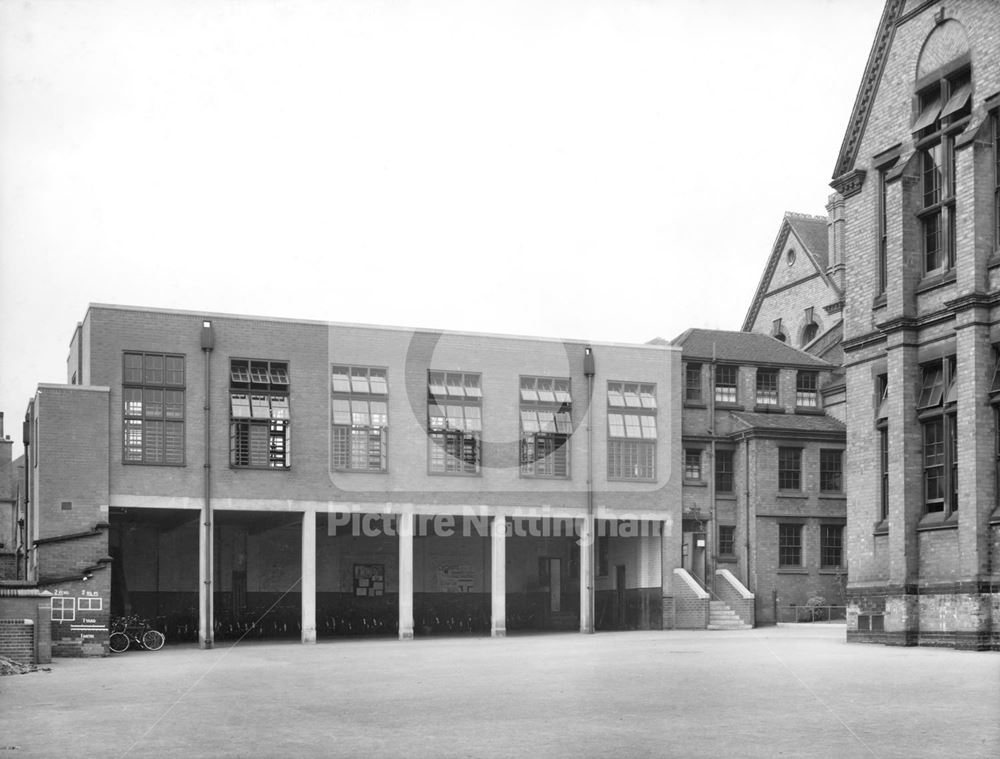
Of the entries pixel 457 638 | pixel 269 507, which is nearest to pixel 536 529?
pixel 457 638

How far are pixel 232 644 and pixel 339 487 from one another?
5788mm

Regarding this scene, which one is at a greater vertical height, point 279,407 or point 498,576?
point 279,407

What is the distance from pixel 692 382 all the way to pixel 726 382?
153 cm

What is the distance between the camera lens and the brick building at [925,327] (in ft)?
90.9

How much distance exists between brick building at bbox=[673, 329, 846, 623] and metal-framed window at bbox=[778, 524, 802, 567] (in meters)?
0.04

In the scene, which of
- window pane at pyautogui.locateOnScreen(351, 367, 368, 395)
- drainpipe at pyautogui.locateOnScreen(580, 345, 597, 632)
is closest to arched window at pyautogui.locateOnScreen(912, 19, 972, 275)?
drainpipe at pyautogui.locateOnScreen(580, 345, 597, 632)

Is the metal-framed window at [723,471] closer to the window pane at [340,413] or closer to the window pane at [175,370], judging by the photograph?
the window pane at [340,413]

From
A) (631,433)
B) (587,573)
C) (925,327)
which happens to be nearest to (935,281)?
Result: (925,327)

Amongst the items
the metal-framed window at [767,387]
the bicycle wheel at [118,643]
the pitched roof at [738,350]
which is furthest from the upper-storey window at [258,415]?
the metal-framed window at [767,387]

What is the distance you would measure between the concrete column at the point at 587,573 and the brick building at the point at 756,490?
17.3 ft

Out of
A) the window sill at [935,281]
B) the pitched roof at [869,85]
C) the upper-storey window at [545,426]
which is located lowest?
the upper-storey window at [545,426]

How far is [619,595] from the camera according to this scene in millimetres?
48281

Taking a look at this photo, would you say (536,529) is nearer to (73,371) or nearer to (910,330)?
(73,371)

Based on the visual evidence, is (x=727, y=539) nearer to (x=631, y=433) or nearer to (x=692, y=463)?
(x=692, y=463)
